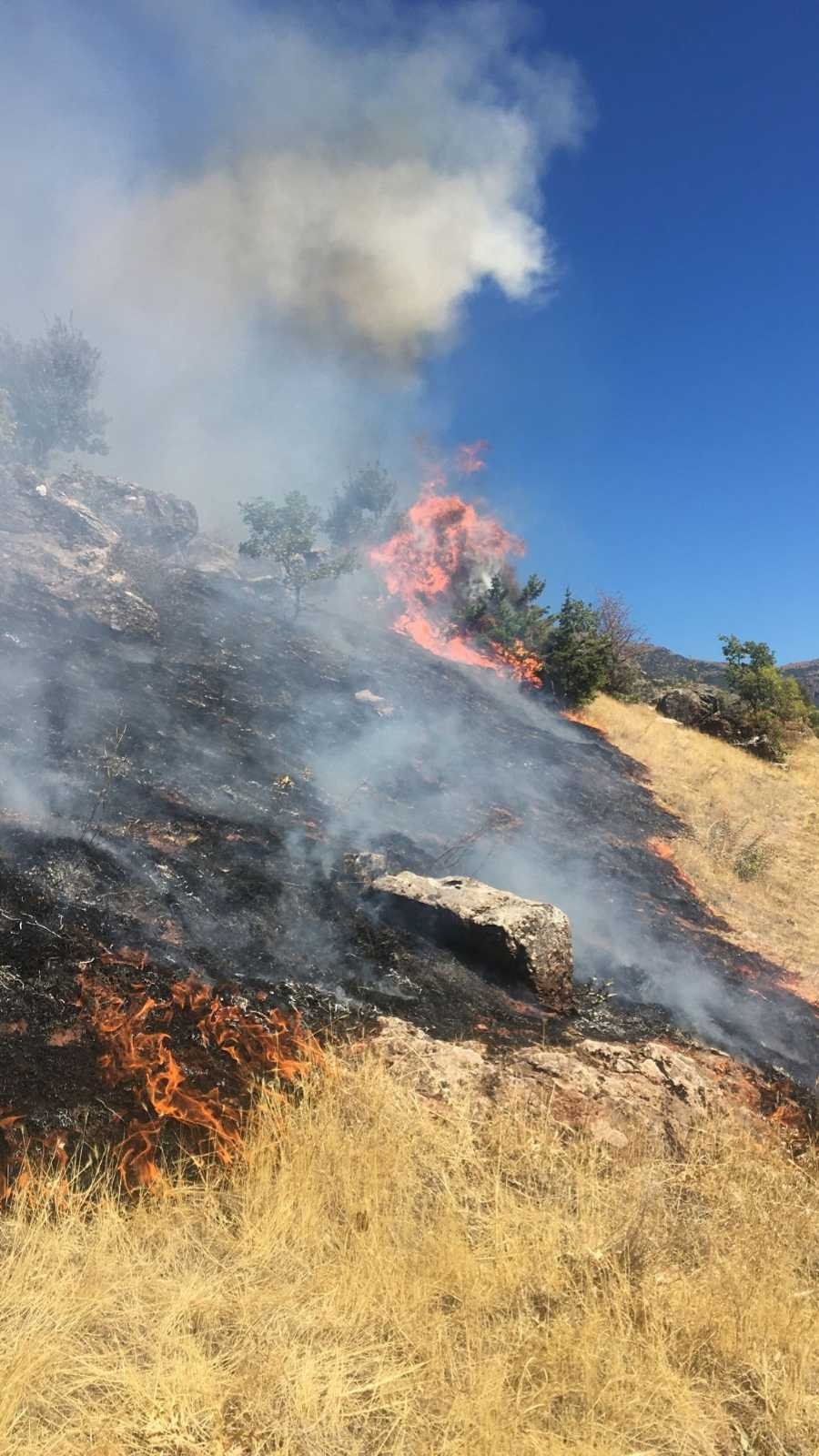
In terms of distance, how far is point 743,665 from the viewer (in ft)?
83.3

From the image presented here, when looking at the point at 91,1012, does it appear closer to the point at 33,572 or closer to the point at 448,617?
the point at 33,572

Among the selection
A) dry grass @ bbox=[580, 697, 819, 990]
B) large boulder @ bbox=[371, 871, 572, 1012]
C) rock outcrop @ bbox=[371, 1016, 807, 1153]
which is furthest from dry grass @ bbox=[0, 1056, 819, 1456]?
dry grass @ bbox=[580, 697, 819, 990]

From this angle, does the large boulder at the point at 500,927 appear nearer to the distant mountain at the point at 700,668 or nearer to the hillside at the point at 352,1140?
the hillside at the point at 352,1140

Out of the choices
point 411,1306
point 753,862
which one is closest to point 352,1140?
point 411,1306

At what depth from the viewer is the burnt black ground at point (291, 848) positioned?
17.1ft

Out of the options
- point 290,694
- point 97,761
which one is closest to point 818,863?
point 290,694

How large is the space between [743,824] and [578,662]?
9.86m

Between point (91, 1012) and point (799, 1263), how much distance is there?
415cm

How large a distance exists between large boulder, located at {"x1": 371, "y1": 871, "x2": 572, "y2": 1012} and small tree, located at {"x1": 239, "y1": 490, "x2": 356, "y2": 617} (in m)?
19.2

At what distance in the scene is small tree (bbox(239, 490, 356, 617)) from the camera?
2508cm

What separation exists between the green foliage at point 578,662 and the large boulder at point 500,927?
17.7 m

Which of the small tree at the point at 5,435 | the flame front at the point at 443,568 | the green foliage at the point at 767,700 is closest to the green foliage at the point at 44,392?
the small tree at the point at 5,435

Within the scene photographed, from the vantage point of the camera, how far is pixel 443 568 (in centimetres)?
2973

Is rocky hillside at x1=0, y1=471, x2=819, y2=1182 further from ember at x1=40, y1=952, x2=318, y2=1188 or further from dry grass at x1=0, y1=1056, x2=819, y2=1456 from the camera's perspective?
dry grass at x1=0, y1=1056, x2=819, y2=1456
